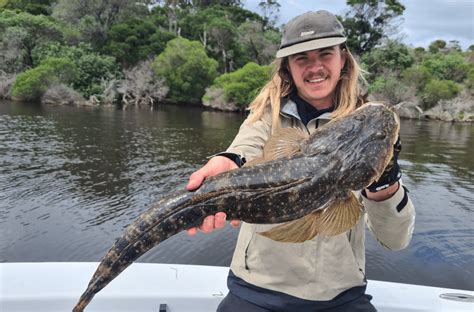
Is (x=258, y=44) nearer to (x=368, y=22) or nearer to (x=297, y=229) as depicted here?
(x=368, y=22)

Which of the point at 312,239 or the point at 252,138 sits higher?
the point at 252,138

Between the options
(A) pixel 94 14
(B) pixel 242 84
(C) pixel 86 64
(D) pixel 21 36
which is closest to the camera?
(B) pixel 242 84

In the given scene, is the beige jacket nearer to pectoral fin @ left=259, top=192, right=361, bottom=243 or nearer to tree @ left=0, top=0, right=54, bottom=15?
pectoral fin @ left=259, top=192, right=361, bottom=243

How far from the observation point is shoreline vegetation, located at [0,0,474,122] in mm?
44406

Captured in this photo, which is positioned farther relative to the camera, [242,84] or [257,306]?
[242,84]

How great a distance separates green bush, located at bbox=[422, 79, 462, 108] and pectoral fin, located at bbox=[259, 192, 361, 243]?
46.4 metres

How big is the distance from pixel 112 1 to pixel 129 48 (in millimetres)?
12300

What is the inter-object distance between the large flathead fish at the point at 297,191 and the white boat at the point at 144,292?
1.40 m

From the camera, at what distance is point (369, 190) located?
110 inches

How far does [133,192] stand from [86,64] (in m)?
39.2

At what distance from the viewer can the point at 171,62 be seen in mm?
48844

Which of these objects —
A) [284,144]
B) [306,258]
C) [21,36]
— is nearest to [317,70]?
[284,144]

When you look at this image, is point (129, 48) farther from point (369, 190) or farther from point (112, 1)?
point (369, 190)

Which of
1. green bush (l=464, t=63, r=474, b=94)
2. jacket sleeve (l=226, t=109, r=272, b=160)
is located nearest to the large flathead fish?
jacket sleeve (l=226, t=109, r=272, b=160)
